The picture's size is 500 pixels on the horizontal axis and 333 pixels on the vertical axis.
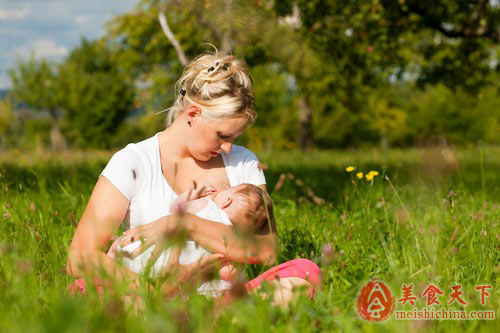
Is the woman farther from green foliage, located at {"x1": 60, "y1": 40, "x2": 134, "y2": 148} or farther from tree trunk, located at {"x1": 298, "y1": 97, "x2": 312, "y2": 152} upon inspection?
green foliage, located at {"x1": 60, "y1": 40, "x2": 134, "y2": 148}

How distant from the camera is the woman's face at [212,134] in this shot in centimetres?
300

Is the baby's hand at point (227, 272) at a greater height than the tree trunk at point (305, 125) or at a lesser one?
greater

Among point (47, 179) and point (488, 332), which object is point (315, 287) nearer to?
point (488, 332)

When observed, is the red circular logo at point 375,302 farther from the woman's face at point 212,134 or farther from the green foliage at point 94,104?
the green foliage at point 94,104

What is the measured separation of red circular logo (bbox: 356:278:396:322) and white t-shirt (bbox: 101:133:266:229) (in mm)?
1204

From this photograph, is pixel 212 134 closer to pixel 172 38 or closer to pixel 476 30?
pixel 476 30

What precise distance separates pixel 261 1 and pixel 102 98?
46.7m

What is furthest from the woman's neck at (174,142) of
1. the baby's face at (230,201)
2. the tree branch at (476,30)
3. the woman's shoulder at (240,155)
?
the tree branch at (476,30)

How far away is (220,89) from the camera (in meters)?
3.01

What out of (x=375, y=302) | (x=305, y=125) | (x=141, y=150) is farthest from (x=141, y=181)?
(x=305, y=125)

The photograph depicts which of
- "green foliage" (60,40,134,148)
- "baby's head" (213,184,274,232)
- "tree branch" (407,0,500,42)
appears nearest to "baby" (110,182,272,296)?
"baby's head" (213,184,274,232)

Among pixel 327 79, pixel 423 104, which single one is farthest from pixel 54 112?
pixel 327 79

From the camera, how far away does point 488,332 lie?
6.57 feet

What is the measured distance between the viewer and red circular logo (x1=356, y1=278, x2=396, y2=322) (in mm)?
2154
